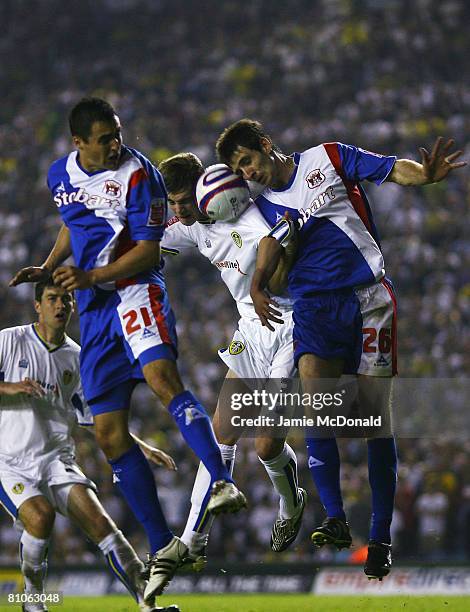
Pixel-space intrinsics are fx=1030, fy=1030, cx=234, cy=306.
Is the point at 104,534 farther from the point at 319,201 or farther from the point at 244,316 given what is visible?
the point at 319,201

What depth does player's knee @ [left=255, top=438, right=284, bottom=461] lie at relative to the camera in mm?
6684

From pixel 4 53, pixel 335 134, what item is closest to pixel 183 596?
pixel 335 134

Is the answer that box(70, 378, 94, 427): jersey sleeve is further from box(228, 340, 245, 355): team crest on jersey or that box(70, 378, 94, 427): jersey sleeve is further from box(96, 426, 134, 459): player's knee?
box(96, 426, 134, 459): player's knee

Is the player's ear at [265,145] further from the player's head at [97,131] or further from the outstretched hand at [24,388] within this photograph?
the outstretched hand at [24,388]

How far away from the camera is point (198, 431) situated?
5.52 meters

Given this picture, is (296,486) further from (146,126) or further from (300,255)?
(146,126)

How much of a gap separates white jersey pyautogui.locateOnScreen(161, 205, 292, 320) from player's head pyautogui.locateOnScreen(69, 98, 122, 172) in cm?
113

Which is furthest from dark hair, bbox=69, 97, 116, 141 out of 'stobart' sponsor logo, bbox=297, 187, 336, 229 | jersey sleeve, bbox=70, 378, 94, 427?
jersey sleeve, bbox=70, 378, 94, 427

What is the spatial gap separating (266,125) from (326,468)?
482 inches

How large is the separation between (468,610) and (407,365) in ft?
23.2

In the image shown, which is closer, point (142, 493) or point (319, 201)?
point (142, 493)

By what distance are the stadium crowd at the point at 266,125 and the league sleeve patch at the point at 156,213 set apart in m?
6.92

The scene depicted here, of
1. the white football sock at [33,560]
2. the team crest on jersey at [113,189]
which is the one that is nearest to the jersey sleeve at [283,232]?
the team crest on jersey at [113,189]

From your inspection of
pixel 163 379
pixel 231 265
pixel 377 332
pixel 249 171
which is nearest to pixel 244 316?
pixel 231 265
